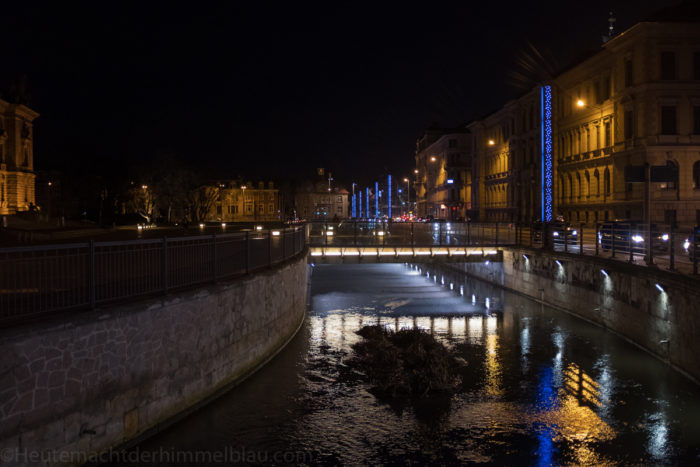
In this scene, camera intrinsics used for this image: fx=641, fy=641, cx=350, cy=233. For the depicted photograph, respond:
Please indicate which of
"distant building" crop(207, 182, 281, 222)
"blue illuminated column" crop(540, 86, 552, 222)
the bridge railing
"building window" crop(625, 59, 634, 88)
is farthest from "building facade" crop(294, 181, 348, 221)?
"blue illuminated column" crop(540, 86, 552, 222)

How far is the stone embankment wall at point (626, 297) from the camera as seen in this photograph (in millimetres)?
15562

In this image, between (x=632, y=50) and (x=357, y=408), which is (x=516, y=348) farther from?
(x=632, y=50)

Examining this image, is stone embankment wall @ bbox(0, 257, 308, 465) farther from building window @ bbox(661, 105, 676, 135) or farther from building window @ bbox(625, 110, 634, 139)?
building window @ bbox(625, 110, 634, 139)

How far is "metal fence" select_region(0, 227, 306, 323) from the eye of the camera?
9141mm

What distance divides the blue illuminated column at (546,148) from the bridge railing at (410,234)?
2.35m

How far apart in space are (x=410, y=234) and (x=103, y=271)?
24.0 metres

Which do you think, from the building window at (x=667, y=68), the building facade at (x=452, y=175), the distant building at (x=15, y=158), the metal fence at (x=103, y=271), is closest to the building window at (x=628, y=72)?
the building window at (x=667, y=68)

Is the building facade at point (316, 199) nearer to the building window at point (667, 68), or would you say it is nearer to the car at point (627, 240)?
the building window at point (667, 68)

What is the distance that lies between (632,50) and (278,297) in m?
34.7

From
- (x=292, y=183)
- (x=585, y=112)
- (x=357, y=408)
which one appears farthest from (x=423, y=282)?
(x=292, y=183)

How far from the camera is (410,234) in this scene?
33.6 metres

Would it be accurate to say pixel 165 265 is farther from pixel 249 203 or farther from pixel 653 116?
pixel 249 203

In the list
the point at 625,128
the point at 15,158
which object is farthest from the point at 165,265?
the point at 15,158

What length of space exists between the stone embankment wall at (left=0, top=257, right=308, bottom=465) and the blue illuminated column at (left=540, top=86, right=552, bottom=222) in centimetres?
2181
